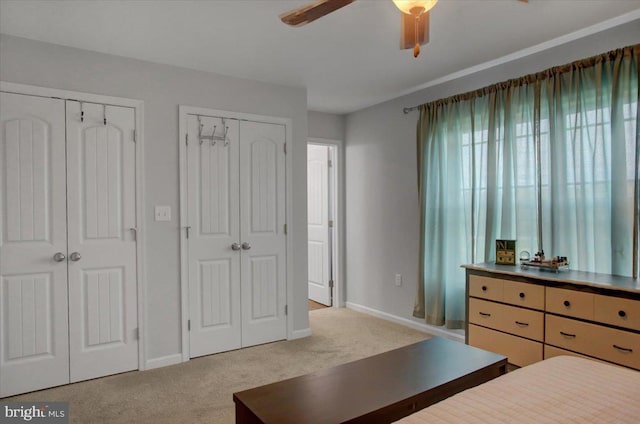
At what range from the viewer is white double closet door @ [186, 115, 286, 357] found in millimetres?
3426

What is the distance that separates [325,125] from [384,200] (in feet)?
4.03

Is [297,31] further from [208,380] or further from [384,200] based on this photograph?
Result: [208,380]

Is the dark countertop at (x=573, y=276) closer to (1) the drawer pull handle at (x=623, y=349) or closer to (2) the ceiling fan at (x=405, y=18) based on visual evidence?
(1) the drawer pull handle at (x=623, y=349)

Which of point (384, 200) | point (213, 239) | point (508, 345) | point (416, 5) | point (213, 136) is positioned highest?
point (416, 5)

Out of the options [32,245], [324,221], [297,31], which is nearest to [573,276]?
[297,31]

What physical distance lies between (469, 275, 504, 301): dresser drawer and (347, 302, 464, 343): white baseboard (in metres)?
0.88

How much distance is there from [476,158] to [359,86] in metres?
1.30

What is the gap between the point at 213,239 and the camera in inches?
138

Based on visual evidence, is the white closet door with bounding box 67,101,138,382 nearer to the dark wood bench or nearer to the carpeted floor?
the carpeted floor

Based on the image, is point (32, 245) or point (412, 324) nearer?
point (32, 245)

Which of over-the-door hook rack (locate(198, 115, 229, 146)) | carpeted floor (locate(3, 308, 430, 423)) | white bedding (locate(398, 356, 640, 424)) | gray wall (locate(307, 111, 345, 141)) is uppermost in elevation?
gray wall (locate(307, 111, 345, 141))

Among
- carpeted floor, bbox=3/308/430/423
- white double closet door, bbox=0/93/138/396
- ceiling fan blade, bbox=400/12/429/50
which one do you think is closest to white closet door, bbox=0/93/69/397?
white double closet door, bbox=0/93/138/396

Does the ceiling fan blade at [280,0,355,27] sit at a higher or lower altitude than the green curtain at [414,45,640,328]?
higher

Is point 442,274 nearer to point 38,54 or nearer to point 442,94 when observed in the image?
point 442,94
